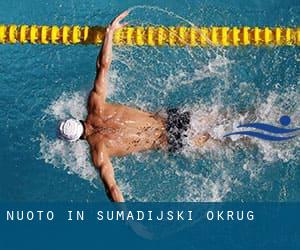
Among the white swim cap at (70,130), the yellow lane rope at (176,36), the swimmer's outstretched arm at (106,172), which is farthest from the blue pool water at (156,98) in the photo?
the white swim cap at (70,130)

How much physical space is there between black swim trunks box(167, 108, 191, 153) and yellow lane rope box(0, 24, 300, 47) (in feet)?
1.55

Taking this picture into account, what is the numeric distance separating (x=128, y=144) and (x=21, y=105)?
1.08 m

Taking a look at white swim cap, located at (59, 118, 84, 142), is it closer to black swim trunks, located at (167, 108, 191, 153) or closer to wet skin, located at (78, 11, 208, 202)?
wet skin, located at (78, 11, 208, 202)

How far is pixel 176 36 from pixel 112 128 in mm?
750

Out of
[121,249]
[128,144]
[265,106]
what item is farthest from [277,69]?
[121,249]

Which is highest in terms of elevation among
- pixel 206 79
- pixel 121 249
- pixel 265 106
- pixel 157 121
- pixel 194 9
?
pixel 194 9

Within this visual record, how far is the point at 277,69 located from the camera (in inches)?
136

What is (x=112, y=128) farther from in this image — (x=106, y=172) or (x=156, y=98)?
(x=156, y=98)

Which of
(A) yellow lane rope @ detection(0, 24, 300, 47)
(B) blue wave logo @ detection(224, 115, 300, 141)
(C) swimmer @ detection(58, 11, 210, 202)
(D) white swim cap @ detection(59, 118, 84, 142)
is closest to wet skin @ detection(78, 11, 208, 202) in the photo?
(C) swimmer @ detection(58, 11, 210, 202)

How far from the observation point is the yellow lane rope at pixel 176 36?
317 centimetres

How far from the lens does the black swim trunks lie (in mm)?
2961

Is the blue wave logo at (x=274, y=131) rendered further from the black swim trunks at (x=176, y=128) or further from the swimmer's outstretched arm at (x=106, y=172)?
the swimmer's outstretched arm at (x=106, y=172)

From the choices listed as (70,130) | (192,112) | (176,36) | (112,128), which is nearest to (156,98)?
(192,112)

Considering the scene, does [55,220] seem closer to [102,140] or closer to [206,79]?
[102,140]
